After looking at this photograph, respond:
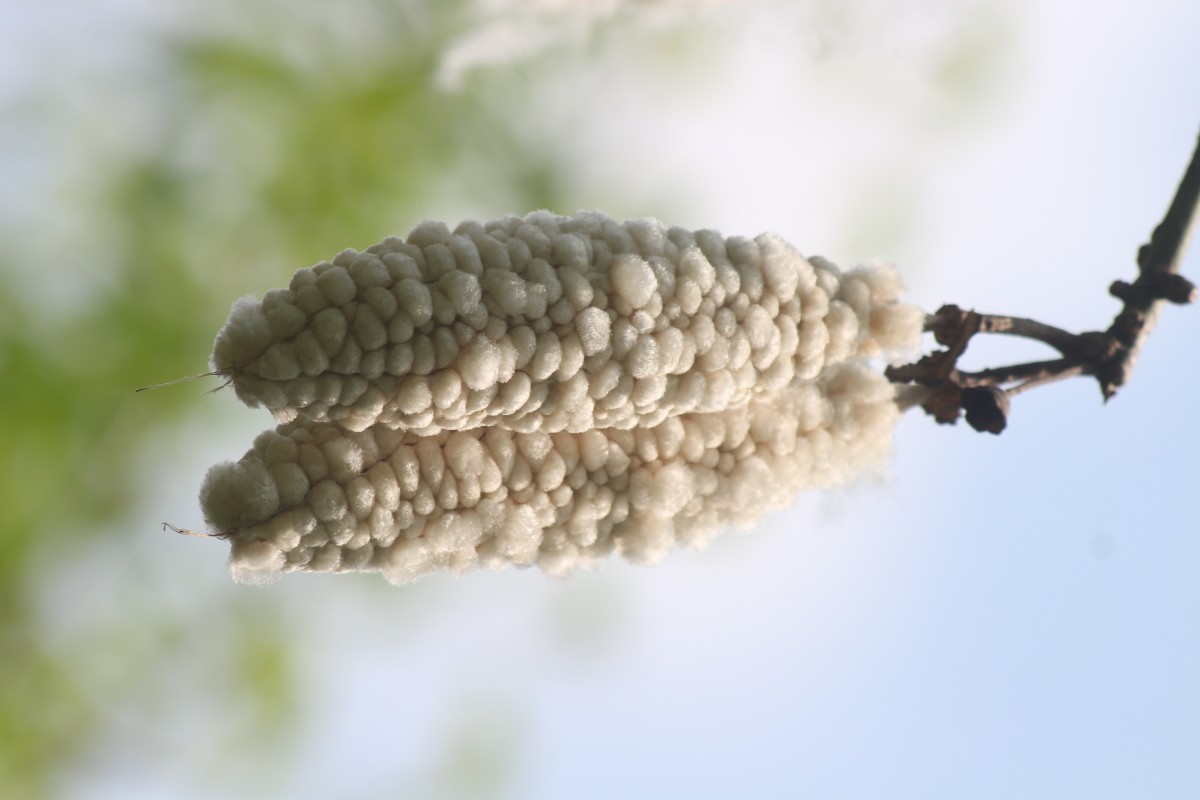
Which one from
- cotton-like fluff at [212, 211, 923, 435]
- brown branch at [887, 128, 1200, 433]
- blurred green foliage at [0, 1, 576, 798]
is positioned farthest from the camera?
blurred green foliage at [0, 1, 576, 798]

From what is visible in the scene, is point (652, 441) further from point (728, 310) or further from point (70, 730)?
point (70, 730)

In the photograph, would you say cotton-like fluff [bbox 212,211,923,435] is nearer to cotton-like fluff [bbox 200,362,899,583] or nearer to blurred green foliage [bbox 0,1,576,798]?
cotton-like fluff [bbox 200,362,899,583]

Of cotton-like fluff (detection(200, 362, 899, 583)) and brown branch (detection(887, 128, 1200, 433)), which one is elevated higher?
brown branch (detection(887, 128, 1200, 433))

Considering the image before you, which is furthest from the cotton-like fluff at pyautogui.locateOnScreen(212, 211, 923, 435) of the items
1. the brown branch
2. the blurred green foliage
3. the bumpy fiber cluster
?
the blurred green foliage

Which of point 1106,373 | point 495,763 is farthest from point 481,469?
point 495,763

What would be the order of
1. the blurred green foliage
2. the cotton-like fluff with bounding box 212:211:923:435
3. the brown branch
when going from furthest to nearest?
1. the blurred green foliage
2. the brown branch
3. the cotton-like fluff with bounding box 212:211:923:435

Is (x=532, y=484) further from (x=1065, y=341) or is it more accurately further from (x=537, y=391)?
(x=1065, y=341)
